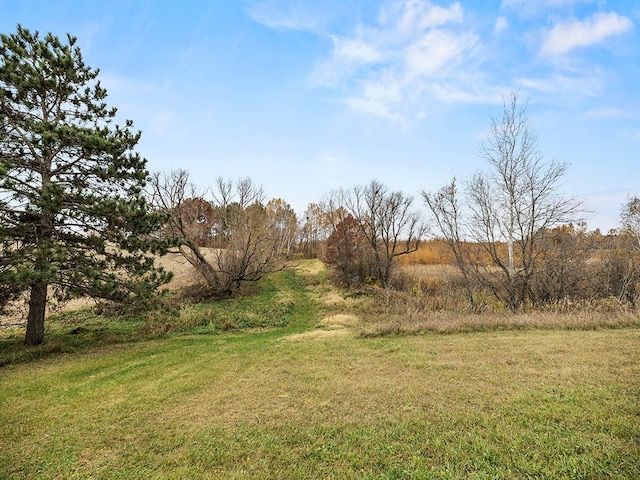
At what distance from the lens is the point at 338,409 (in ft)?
14.5

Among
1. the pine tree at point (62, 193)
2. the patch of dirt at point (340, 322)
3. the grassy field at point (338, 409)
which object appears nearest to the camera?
the grassy field at point (338, 409)

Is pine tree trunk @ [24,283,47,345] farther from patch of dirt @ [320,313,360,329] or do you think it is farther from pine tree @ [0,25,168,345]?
patch of dirt @ [320,313,360,329]

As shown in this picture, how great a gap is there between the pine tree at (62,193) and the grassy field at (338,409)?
2143 millimetres

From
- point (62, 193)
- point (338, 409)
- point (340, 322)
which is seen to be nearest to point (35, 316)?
point (62, 193)

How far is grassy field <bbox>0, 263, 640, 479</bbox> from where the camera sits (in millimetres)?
3162

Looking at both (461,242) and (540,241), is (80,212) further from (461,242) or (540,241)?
(540,241)

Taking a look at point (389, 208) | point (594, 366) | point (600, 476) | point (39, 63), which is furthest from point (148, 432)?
point (389, 208)

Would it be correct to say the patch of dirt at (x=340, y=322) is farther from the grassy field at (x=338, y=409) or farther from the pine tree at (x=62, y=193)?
the pine tree at (x=62, y=193)

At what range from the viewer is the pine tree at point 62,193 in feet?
25.6

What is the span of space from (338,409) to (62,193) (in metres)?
8.72

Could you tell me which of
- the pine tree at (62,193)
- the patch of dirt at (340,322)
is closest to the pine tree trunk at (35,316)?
the pine tree at (62,193)

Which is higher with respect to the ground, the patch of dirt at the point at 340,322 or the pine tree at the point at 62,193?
the pine tree at the point at 62,193

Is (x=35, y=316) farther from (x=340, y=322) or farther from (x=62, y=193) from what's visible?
(x=340, y=322)

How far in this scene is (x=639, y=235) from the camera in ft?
54.9
